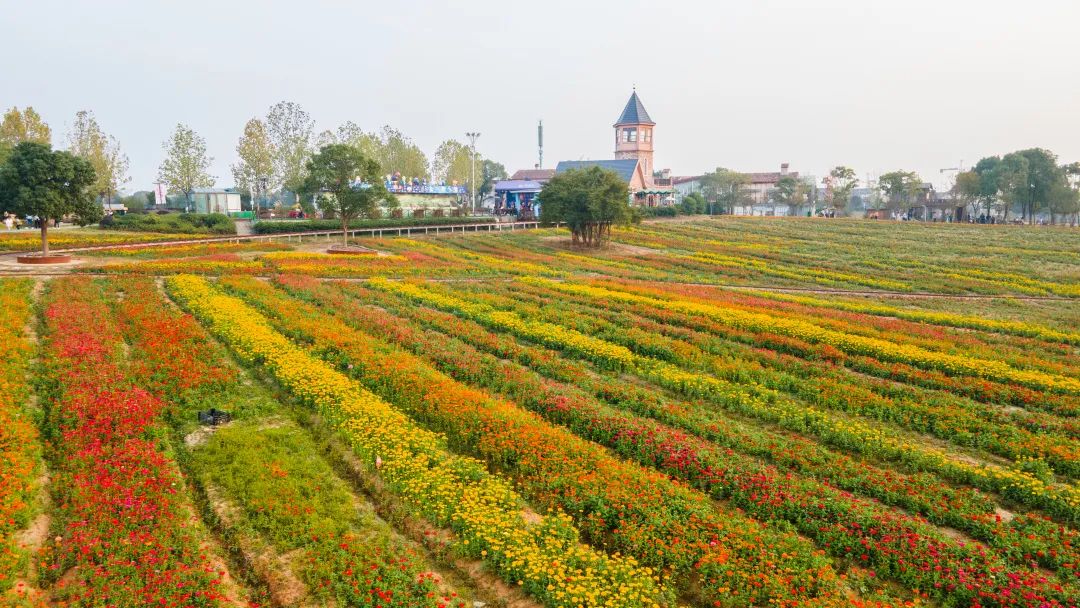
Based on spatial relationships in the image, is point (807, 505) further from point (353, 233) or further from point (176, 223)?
point (176, 223)

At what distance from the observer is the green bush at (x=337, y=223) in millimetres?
55562

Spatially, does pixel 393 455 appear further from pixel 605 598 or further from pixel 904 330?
pixel 904 330

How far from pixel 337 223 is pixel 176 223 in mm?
12447

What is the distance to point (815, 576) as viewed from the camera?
8.82 meters

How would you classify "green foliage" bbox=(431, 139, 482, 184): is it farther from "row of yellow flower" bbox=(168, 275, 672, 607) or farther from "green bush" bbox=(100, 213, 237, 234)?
"row of yellow flower" bbox=(168, 275, 672, 607)

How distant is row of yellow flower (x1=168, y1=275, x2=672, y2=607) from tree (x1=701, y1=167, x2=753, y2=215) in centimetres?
10309

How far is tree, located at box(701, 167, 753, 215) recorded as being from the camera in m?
113

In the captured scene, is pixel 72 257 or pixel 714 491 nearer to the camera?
pixel 714 491

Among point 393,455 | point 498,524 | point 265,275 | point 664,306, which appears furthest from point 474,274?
point 498,524

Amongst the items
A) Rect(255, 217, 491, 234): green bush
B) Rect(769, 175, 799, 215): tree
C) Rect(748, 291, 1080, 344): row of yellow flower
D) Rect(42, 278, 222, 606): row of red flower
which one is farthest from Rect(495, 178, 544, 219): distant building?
Rect(42, 278, 222, 606): row of red flower

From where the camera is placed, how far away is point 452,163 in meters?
95.6

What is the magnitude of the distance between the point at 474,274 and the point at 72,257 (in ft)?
68.8

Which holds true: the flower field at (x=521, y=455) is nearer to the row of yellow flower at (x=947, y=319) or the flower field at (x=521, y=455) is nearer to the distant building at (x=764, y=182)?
the row of yellow flower at (x=947, y=319)

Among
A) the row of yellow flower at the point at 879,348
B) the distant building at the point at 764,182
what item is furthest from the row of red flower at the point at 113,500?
the distant building at the point at 764,182
